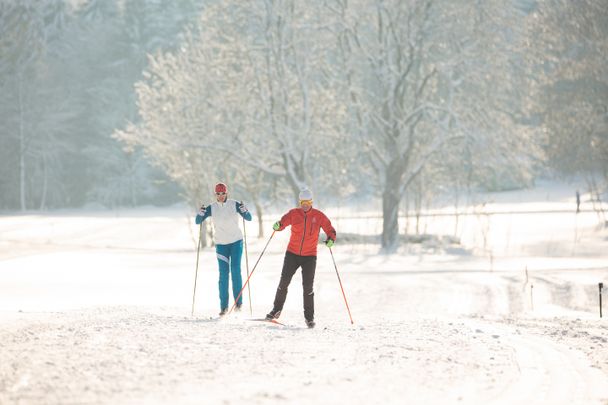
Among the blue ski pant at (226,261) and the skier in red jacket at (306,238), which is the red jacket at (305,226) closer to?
the skier in red jacket at (306,238)

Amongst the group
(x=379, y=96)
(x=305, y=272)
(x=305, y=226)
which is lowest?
(x=305, y=272)

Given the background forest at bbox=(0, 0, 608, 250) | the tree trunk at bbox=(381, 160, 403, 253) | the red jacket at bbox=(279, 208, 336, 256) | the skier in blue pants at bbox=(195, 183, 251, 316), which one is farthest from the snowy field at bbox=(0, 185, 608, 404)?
the background forest at bbox=(0, 0, 608, 250)

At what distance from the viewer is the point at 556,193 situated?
167 feet

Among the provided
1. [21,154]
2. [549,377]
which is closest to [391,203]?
[549,377]

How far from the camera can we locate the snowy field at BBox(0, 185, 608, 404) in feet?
19.9

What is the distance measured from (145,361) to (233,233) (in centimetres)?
381

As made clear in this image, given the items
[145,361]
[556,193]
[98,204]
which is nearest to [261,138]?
[145,361]

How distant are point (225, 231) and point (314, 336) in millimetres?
2446

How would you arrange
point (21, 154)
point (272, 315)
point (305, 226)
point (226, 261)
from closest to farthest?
point (305, 226)
point (272, 315)
point (226, 261)
point (21, 154)

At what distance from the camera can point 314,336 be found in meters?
8.48

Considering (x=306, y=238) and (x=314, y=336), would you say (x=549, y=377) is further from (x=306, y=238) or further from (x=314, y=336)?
(x=306, y=238)

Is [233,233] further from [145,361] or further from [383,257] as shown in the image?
[383,257]

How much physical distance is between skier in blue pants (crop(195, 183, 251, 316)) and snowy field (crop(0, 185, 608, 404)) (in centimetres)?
56

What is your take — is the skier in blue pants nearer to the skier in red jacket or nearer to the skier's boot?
the skier's boot
